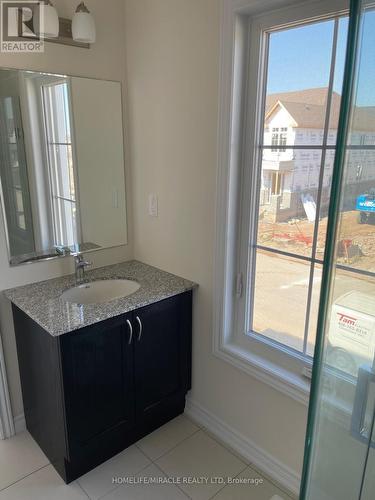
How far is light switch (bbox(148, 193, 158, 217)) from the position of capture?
85.0 inches

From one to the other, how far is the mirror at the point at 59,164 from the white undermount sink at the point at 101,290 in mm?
237

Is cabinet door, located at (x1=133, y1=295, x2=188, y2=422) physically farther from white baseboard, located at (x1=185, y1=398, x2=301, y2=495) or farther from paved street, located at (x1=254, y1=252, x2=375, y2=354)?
paved street, located at (x1=254, y1=252, x2=375, y2=354)

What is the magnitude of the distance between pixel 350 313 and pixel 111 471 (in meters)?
1.59

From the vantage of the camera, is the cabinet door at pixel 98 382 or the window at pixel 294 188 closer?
the window at pixel 294 188

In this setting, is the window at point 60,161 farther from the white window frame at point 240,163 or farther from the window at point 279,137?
the window at point 279,137

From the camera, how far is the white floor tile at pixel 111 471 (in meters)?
1.77

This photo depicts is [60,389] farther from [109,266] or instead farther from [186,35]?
[186,35]

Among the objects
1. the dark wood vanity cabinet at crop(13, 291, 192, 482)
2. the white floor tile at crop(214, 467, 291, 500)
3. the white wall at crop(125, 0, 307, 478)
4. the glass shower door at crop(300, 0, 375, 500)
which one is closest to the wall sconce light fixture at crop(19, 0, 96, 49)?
the white wall at crop(125, 0, 307, 478)

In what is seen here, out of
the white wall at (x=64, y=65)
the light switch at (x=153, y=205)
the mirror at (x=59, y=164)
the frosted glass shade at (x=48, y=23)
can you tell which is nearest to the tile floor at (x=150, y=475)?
the white wall at (x=64, y=65)

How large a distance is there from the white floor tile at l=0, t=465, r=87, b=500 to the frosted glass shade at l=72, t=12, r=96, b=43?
2183 millimetres

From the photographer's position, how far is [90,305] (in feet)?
5.83

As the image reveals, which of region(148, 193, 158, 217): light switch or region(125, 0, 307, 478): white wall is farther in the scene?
region(148, 193, 158, 217): light switch

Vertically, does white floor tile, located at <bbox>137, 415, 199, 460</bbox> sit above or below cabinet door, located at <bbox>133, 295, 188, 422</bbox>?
below

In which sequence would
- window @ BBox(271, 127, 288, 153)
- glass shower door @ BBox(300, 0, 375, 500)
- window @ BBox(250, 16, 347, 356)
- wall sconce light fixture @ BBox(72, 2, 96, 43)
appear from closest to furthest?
glass shower door @ BBox(300, 0, 375, 500), window @ BBox(250, 16, 347, 356), window @ BBox(271, 127, 288, 153), wall sconce light fixture @ BBox(72, 2, 96, 43)
